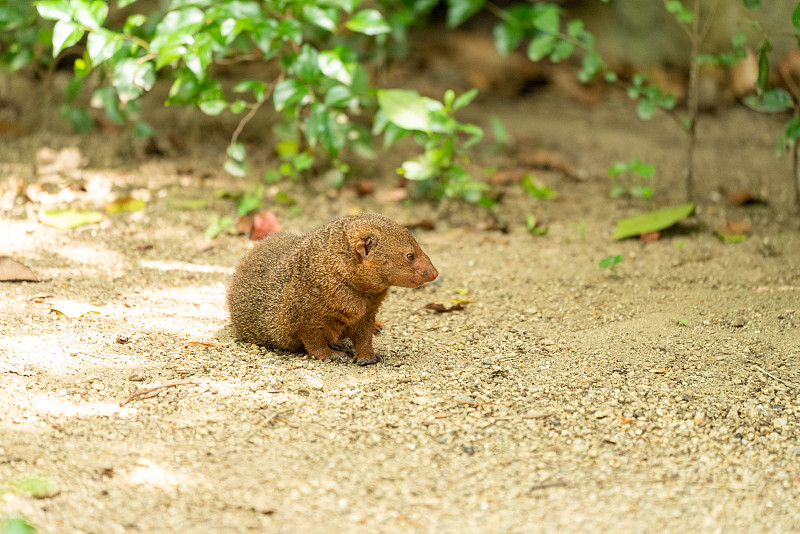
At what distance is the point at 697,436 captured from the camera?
2.97m

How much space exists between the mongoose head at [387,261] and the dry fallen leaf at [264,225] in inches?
64.6

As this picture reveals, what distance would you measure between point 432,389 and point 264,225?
7.07ft

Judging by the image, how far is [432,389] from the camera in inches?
129

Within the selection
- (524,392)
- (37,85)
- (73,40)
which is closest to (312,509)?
(524,392)

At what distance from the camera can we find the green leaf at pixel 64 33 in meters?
4.35

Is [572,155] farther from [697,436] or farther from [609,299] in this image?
[697,436]

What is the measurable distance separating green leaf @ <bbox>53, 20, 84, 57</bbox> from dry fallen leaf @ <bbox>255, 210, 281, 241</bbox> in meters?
1.42

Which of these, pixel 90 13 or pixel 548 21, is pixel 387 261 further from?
pixel 548 21

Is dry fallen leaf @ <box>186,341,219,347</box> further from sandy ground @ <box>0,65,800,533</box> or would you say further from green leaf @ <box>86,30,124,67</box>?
green leaf @ <box>86,30,124,67</box>

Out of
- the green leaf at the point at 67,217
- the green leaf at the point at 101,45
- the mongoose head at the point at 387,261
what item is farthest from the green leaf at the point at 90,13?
the mongoose head at the point at 387,261

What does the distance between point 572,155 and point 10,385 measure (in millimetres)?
4916

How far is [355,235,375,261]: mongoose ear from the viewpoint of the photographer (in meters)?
3.47

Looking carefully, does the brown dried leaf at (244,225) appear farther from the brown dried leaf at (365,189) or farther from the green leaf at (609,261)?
the green leaf at (609,261)

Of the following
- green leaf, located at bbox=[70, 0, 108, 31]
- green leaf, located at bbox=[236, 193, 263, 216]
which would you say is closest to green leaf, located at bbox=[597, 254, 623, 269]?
green leaf, located at bbox=[236, 193, 263, 216]
